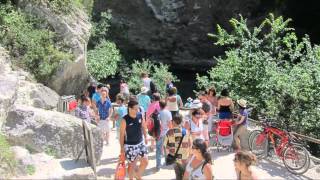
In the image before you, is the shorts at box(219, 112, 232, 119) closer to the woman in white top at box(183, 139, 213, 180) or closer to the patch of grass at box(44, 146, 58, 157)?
the patch of grass at box(44, 146, 58, 157)

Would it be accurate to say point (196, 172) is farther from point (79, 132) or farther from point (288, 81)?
point (288, 81)

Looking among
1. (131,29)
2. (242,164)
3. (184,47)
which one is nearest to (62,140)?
(242,164)

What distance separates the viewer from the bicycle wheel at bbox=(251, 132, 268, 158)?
378 inches

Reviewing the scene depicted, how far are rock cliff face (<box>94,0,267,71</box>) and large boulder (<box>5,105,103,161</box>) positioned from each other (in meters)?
19.7

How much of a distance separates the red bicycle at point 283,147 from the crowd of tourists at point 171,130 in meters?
0.39

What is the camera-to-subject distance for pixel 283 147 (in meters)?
8.98

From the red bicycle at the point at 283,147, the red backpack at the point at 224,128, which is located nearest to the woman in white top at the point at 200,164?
the red bicycle at the point at 283,147

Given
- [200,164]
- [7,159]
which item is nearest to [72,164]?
[7,159]

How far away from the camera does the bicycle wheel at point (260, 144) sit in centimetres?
961

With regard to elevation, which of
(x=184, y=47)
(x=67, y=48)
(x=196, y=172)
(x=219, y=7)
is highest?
(x=219, y=7)

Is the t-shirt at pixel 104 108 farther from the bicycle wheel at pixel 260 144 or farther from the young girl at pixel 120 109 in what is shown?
the bicycle wheel at pixel 260 144

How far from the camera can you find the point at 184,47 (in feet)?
103

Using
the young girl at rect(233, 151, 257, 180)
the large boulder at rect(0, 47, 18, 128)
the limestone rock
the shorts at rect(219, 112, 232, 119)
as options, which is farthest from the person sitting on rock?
the young girl at rect(233, 151, 257, 180)

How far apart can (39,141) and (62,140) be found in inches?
13.4
